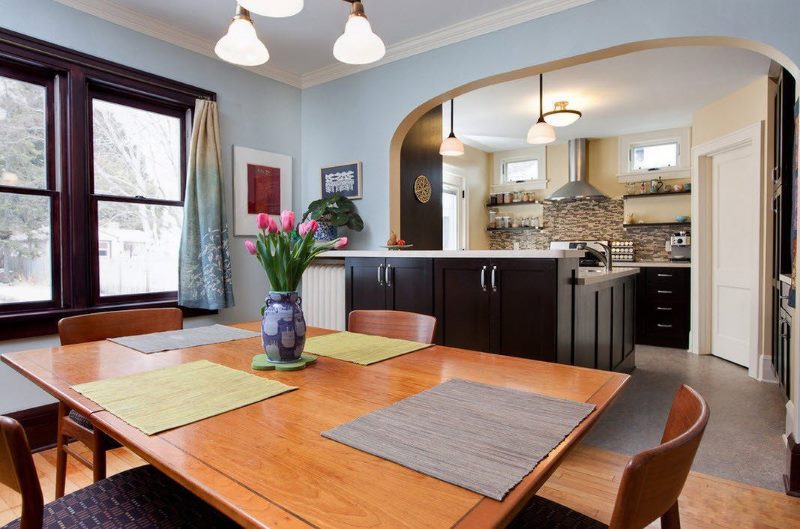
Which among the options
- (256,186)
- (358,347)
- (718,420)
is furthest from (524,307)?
(256,186)

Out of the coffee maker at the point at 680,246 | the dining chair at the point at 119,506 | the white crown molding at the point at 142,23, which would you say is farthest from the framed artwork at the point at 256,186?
the coffee maker at the point at 680,246

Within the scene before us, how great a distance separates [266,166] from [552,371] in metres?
3.13

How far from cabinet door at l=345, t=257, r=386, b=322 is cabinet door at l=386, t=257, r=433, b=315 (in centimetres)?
6

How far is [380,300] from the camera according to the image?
10.5 ft

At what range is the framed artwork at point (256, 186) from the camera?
141 inches

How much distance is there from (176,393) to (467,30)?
292 cm

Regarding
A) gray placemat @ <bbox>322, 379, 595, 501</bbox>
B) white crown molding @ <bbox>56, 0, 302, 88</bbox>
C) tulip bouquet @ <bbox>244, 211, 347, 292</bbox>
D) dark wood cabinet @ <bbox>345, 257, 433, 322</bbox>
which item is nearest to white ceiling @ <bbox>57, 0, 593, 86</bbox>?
white crown molding @ <bbox>56, 0, 302, 88</bbox>

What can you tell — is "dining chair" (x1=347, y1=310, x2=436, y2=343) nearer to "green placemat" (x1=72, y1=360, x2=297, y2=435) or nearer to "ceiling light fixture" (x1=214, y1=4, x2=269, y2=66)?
"green placemat" (x1=72, y1=360, x2=297, y2=435)

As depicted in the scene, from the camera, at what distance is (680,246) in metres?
5.57

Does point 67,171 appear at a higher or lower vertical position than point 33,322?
higher

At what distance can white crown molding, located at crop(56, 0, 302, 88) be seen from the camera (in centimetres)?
275

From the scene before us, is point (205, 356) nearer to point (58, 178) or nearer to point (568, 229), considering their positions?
point (58, 178)

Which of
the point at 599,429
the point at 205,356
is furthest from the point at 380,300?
the point at 205,356

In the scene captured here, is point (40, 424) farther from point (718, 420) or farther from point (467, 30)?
point (718, 420)
